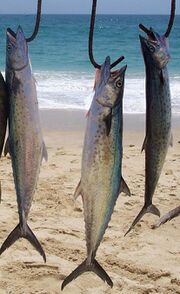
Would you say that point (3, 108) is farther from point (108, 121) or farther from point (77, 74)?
point (77, 74)

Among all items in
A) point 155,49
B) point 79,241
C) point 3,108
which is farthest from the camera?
point 79,241

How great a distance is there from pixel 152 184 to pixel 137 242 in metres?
3.48

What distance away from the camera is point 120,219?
6641mm

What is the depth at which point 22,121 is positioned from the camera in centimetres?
254

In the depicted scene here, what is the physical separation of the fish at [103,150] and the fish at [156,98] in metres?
0.12

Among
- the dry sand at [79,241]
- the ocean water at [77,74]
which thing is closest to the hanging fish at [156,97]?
the ocean water at [77,74]

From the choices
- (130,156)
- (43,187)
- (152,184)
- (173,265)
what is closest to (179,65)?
(130,156)

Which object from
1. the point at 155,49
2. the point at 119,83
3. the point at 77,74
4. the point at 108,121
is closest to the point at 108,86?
the point at 119,83

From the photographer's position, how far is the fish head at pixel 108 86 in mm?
2479

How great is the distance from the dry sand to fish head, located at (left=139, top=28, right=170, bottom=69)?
10.2ft

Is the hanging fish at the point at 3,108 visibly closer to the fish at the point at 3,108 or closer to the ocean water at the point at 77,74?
the fish at the point at 3,108

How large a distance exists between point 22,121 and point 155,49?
2.16ft

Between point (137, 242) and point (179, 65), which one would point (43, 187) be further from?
point (179, 65)

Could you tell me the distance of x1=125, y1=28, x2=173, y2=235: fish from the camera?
246 centimetres
